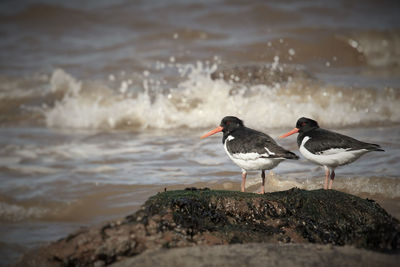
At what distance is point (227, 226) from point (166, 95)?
8044 millimetres

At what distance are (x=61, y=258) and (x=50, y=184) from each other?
3.63 m

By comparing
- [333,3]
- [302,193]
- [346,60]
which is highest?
[333,3]

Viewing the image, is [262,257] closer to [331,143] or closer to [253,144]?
[253,144]

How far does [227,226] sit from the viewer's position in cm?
388

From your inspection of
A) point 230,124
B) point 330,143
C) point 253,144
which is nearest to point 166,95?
point 230,124

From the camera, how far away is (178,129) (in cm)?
1009

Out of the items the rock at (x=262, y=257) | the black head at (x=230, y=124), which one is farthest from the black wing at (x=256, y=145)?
the rock at (x=262, y=257)

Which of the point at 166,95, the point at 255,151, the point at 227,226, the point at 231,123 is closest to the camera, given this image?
the point at 227,226

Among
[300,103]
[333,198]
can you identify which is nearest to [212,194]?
[333,198]

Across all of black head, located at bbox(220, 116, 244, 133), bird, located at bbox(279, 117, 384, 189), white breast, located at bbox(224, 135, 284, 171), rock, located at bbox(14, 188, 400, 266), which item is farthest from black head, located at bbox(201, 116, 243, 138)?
rock, located at bbox(14, 188, 400, 266)

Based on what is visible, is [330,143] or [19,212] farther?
[19,212]

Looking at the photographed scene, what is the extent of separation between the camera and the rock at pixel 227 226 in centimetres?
358

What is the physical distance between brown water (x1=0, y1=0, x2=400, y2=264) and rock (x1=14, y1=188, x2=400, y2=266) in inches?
48.9

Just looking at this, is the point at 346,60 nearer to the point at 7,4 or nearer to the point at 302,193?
the point at 302,193
